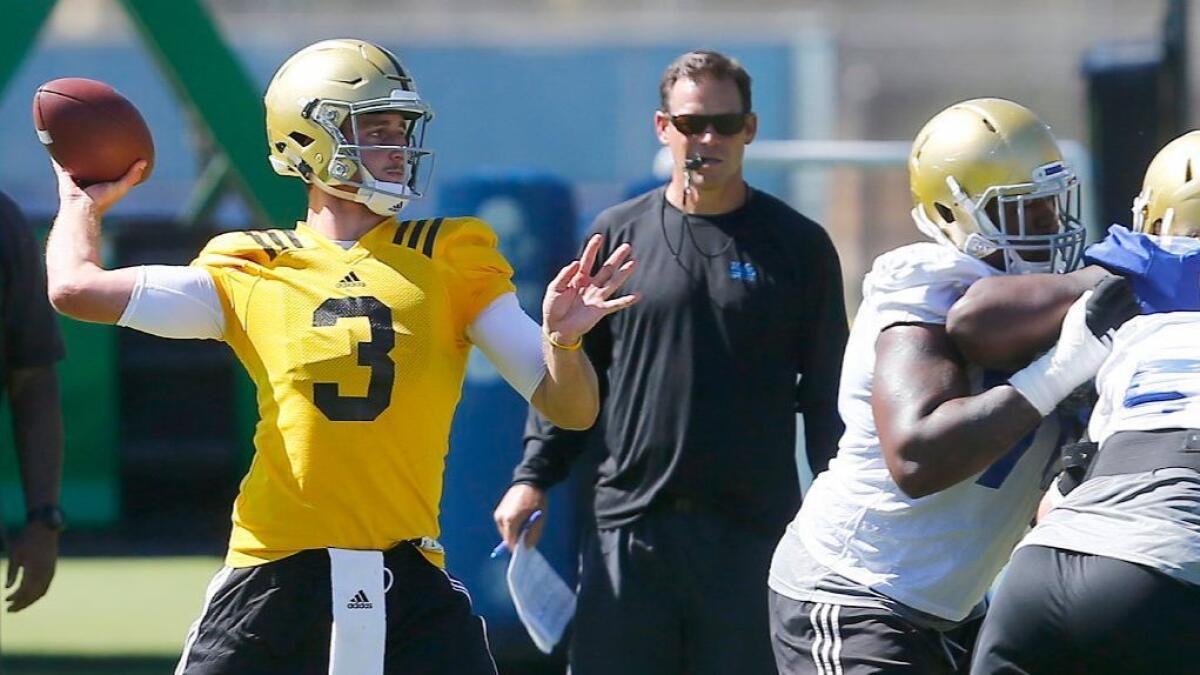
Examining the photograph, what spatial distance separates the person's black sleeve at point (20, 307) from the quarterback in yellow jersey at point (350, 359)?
1.16m

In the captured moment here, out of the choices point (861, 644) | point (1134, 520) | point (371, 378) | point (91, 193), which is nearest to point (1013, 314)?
point (1134, 520)

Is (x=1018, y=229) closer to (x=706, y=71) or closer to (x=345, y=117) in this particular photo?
(x=345, y=117)

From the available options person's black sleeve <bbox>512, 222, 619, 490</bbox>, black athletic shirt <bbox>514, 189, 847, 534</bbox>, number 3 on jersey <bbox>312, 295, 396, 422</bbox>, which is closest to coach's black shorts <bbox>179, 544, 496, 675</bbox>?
number 3 on jersey <bbox>312, 295, 396, 422</bbox>

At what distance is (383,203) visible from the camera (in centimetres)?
345

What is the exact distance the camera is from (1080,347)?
304 centimetres

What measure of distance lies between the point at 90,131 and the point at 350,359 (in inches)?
27.6

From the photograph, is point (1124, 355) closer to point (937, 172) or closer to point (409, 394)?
point (937, 172)

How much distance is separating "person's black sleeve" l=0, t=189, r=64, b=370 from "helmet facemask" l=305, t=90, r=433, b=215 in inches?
53.9

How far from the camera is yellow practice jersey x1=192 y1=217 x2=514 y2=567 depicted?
331 cm

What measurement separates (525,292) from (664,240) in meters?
2.01

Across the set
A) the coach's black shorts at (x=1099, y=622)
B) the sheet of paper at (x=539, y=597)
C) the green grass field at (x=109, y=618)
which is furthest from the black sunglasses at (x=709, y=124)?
the green grass field at (x=109, y=618)

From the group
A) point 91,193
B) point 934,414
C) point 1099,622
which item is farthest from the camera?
point 91,193

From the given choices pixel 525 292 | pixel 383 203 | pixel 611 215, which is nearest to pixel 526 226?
pixel 525 292

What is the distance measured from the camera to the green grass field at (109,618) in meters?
6.89
